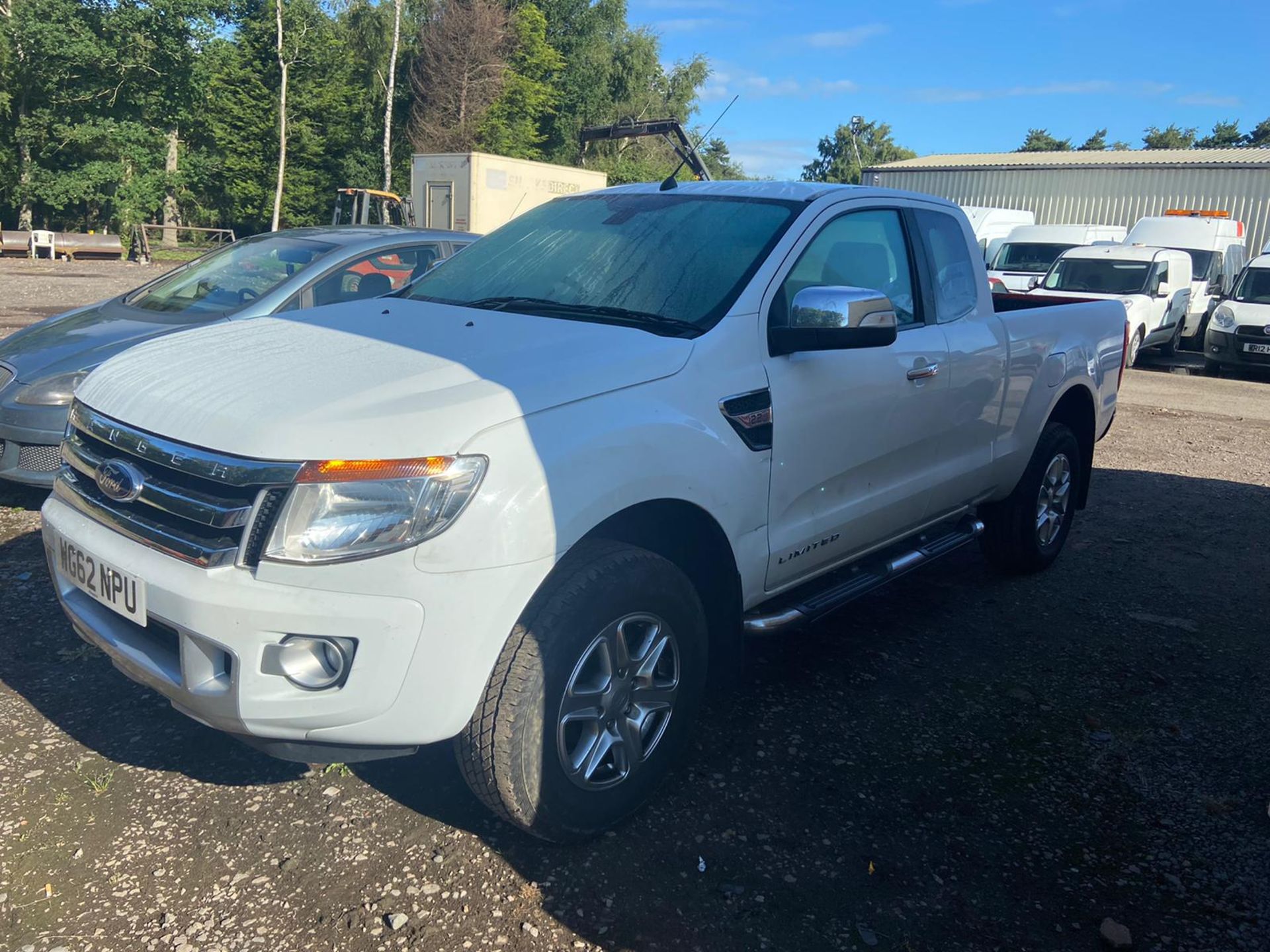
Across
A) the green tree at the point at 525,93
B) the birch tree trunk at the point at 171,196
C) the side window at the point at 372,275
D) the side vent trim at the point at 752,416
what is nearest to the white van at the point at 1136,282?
the side window at the point at 372,275

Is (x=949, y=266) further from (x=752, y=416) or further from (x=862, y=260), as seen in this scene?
(x=752, y=416)

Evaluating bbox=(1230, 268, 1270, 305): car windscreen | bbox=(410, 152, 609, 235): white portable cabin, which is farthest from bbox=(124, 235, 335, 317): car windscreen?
bbox=(410, 152, 609, 235): white portable cabin

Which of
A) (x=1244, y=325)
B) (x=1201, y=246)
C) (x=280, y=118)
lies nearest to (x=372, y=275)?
(x=1244, y=325)

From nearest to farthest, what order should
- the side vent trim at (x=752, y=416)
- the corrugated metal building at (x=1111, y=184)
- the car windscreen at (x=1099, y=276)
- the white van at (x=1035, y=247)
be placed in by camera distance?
the side vent trim at (x=752, y=416) → the car windscreen at (x=1099, y=276) → the white van at (x=1035, y=247) → the corrugated metal building at (x=1111, y=184)

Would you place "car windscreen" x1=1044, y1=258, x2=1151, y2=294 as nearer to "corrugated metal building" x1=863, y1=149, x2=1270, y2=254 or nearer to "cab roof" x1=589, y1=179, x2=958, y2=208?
"cab roof" x1=589, y1=179, x2=958, y2=208

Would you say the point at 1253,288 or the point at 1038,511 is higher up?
the point at 1253,288

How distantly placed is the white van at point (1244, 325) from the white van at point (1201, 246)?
65.3 inches

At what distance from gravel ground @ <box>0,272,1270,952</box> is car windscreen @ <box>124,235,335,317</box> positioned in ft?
7.37

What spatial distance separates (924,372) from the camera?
3943mm

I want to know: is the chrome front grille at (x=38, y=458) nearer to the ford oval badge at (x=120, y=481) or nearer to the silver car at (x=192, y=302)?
the silver car at (x=192, y=302)

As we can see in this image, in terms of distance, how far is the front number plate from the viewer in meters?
2.52

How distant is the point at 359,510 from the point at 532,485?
1.34ft

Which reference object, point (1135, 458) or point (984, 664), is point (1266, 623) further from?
point (1135, 458)

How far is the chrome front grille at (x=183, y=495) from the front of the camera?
7.75 ft
